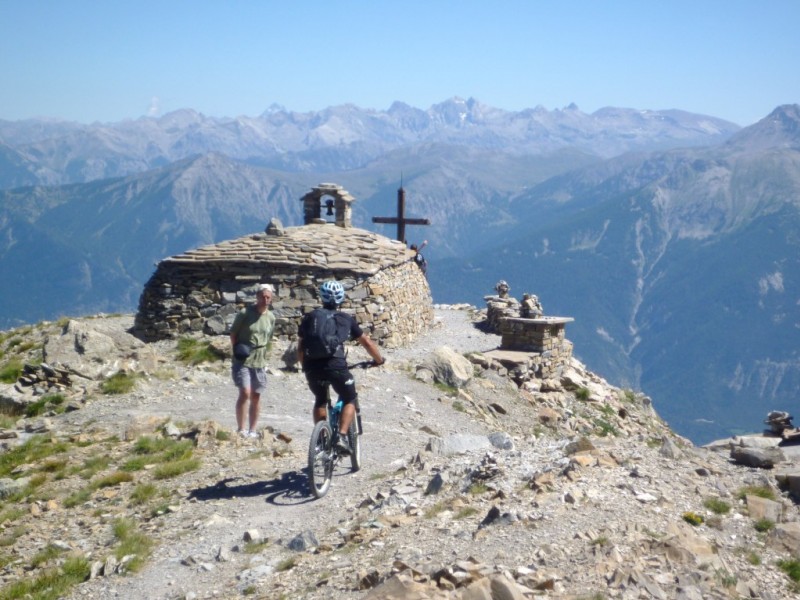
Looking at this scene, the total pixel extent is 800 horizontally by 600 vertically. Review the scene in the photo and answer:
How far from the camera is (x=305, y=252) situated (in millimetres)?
23531

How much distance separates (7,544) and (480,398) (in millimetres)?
11731

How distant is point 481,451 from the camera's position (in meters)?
12.9

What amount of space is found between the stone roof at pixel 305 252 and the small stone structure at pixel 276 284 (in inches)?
1.1

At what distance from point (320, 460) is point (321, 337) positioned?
1558 millimetres

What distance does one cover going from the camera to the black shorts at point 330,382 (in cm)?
1102

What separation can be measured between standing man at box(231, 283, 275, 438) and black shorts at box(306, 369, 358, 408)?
263cm

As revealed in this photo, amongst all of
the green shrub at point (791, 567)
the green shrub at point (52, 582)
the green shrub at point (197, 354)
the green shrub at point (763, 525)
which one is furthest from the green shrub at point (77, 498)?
the green shrub at point (791, 567)

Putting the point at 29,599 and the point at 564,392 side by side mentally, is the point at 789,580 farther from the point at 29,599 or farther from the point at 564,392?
the point at 564,392

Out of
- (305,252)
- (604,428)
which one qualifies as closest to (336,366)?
(604,428)

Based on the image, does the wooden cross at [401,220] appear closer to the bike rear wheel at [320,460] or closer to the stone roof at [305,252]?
the stone roof at [305,252]

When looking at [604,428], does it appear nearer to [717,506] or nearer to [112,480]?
[717,506]

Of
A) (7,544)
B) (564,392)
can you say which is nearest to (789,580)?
(7,544)

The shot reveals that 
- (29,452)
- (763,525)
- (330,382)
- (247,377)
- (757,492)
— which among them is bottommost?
(29,452)

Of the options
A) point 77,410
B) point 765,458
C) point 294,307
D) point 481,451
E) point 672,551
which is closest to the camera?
point 672,551
